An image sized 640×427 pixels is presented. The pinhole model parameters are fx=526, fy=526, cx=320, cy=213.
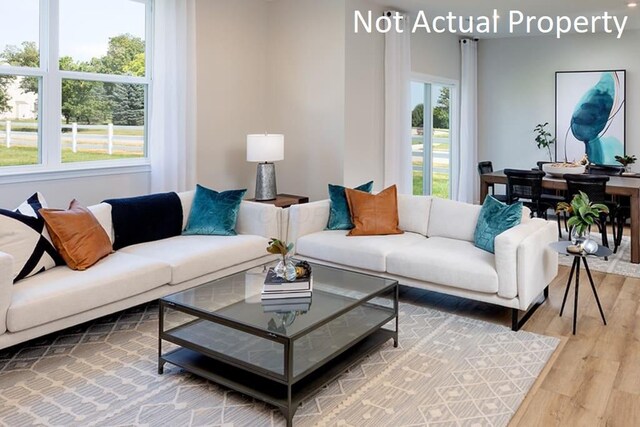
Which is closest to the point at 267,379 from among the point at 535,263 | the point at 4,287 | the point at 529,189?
the point at 4,287

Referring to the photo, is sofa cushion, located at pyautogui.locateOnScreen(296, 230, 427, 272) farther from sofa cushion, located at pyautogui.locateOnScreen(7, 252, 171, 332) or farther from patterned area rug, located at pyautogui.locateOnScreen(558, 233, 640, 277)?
patterned area rug, located at pyautogui.locateOnScreen(558, 233, 640, 277)

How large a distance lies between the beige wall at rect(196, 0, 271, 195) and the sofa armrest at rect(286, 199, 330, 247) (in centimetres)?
143

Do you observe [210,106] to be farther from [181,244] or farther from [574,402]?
[574,402]

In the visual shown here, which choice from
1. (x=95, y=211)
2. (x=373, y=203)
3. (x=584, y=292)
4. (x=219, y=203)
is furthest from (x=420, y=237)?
(x=95, y=211)

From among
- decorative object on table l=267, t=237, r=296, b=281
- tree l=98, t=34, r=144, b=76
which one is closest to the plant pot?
decorative object on table l=267, t=237, r=296, b=281

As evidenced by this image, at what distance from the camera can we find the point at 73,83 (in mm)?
4586

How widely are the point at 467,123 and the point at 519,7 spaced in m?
2.29

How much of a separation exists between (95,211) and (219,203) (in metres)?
1.01

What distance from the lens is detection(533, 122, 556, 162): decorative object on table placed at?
8.12 meters

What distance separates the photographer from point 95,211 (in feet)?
12.8

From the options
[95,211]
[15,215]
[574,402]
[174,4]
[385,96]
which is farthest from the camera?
[385,96]

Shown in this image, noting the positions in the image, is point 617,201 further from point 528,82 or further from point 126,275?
point 126,275

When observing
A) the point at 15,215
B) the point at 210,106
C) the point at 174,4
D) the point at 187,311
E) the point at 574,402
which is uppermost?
the point at 174,4

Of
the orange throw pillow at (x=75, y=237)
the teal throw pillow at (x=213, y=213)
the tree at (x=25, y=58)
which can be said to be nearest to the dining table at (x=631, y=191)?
the teal throw pillow at (x=213, y=213)
